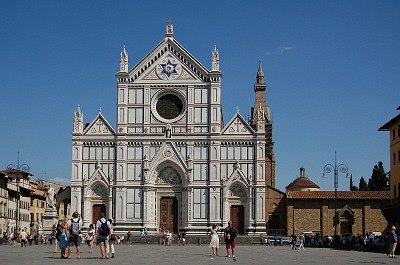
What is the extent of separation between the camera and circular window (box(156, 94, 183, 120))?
70.2m

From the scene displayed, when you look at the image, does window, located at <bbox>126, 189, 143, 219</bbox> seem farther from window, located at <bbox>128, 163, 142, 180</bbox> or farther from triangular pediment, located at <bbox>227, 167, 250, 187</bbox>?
triangular pediment, located at <bbox>227, 167, 250, 187</bbox>

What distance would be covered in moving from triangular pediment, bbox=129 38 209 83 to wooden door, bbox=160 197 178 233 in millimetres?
11444

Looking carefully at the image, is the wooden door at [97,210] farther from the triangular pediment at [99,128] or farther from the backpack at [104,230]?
the backpack at [104,230]

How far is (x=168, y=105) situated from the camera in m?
70.4

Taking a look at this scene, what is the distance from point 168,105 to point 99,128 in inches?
273

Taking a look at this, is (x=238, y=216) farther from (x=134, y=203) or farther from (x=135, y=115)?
(x=135, y=115)

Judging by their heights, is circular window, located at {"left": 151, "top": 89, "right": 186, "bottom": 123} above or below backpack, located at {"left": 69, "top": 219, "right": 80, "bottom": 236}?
above

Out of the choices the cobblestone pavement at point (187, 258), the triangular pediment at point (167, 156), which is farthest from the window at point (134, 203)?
the cobblestone pavement at point (187, 258)

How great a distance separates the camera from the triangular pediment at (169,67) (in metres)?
70.0

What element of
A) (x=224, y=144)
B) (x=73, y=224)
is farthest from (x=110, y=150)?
(x=73, y=224)

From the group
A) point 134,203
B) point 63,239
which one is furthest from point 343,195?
point 63,239

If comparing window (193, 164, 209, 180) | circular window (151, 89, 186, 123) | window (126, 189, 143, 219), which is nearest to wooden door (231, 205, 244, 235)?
window (193, 164, 209, 180)

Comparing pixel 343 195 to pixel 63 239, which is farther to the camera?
pixel 343 195

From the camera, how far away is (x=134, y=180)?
69438mm
